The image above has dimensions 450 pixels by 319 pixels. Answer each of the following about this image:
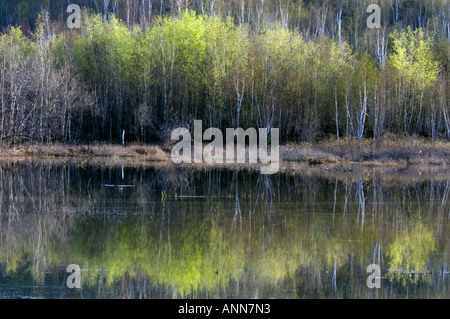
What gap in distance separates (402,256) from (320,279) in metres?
3.07

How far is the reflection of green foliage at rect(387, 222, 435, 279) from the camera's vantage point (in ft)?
40.4

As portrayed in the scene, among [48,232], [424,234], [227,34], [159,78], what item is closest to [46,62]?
[159,78]

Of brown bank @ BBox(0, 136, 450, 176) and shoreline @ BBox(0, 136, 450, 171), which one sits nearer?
brown bank @ BBox(0, 136, 450, 176)

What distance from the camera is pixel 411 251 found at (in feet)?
45.8

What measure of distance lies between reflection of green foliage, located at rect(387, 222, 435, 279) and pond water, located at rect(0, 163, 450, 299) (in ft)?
0.08

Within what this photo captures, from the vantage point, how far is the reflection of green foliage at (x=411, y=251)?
40.4 ft

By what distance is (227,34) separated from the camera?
4894 cm

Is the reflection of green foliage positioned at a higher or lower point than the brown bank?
lower

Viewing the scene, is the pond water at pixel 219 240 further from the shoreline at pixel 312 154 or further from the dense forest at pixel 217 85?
the dense forest at pixel 217 85

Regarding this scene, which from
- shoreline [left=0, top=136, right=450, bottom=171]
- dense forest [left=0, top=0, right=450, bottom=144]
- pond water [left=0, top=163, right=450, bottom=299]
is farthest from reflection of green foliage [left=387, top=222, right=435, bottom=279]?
dense forest [left=0, top=0, right=450, bottom=144]

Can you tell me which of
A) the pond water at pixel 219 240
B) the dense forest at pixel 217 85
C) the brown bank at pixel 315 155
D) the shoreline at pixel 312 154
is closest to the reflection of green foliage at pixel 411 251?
the pond water at pixel 219 240

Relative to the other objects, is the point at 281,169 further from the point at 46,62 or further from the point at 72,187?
the point at 46,62

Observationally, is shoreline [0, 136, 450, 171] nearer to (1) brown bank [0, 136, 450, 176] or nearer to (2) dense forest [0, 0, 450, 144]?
(1) brown bank [0, 136, 450, 176]

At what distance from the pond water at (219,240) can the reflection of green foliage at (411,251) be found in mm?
24
